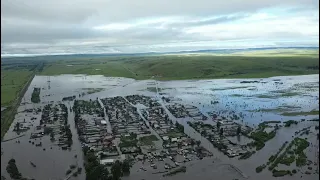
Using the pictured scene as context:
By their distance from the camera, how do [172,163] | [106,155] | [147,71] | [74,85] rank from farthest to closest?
[147,71], [74,85], [106,155], [172,163]

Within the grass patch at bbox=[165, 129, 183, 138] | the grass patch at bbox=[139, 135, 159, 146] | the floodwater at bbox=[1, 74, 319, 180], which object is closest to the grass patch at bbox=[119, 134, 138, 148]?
the grass patch at bbox=[139, 135, 159, 146]

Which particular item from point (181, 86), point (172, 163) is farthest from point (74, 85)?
point (172, 163)

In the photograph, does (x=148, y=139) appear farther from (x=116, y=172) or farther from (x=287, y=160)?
(x=287, y=160)

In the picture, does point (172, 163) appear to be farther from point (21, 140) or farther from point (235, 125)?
point (21, 140)

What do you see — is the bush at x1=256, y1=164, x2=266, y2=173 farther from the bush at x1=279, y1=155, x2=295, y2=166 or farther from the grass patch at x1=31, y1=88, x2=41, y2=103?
the grass patch at x1=31, y1=88, x2=41, y2=103

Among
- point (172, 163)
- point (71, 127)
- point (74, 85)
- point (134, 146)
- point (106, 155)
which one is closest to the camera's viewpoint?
point (172, 163)

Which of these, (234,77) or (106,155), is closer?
(106,155)

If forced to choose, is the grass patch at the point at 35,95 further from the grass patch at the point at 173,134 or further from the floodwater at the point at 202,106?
the grass patch at the point at 173,134

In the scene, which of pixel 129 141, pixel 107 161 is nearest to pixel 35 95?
pixel 129 141
